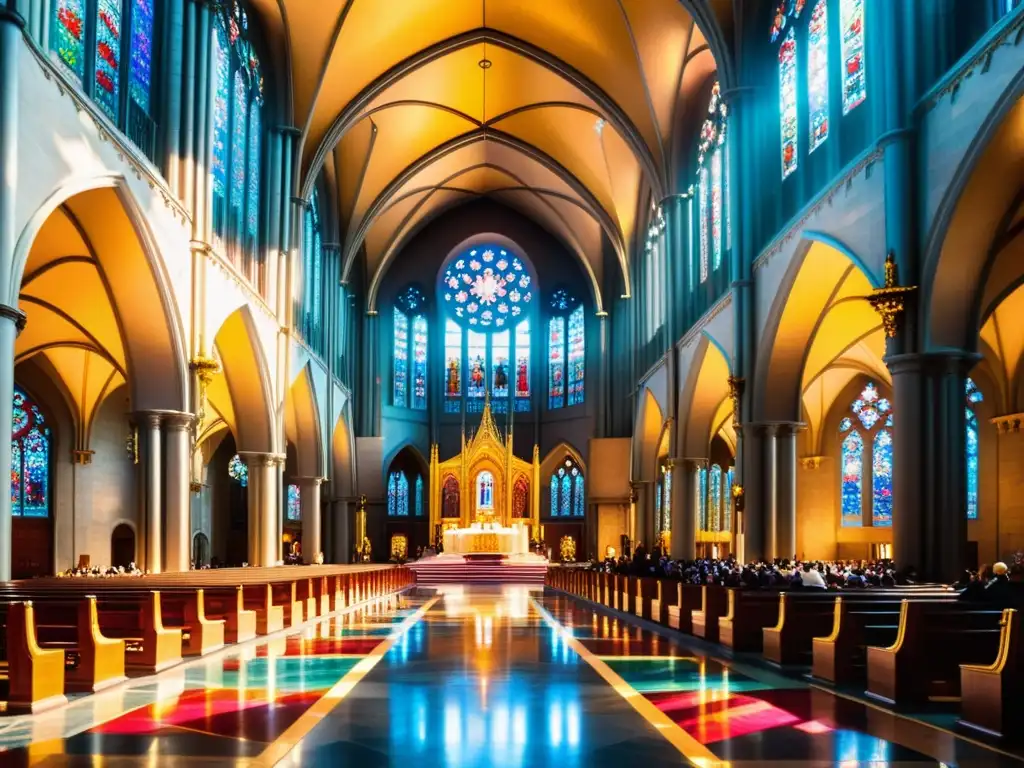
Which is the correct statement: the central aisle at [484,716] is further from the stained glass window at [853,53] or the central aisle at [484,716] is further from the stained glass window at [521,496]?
the stained glass window at [521,496]

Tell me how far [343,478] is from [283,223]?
51.9 feet

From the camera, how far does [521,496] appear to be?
45.8m

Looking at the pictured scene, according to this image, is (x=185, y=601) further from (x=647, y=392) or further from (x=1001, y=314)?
(x=647, y=392)

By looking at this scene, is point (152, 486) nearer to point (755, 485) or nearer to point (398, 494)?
point (755, 485)

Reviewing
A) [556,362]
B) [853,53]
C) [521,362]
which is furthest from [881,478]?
[521,362]

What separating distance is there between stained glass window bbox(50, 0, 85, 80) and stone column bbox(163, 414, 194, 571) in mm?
6444

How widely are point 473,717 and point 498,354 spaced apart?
4205 centimetres

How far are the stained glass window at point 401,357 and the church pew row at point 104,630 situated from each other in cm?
3274

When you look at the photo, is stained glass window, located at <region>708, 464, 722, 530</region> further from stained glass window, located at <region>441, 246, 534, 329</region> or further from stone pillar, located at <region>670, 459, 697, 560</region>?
stained glass window, located at <region>441, 246, 534, 329</region>

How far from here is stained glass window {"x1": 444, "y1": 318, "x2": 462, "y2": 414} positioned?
1938 inches

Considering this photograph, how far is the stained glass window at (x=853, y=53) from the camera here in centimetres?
1755

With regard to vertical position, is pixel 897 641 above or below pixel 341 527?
above

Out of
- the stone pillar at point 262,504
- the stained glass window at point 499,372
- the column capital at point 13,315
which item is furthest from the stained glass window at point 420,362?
the column capital at point 13,315

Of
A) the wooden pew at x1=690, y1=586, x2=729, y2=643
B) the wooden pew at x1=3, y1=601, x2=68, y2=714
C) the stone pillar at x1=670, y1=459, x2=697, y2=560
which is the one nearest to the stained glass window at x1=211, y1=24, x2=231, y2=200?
the stone pillar at x1=670, y1=459, x2=697, y2=560
